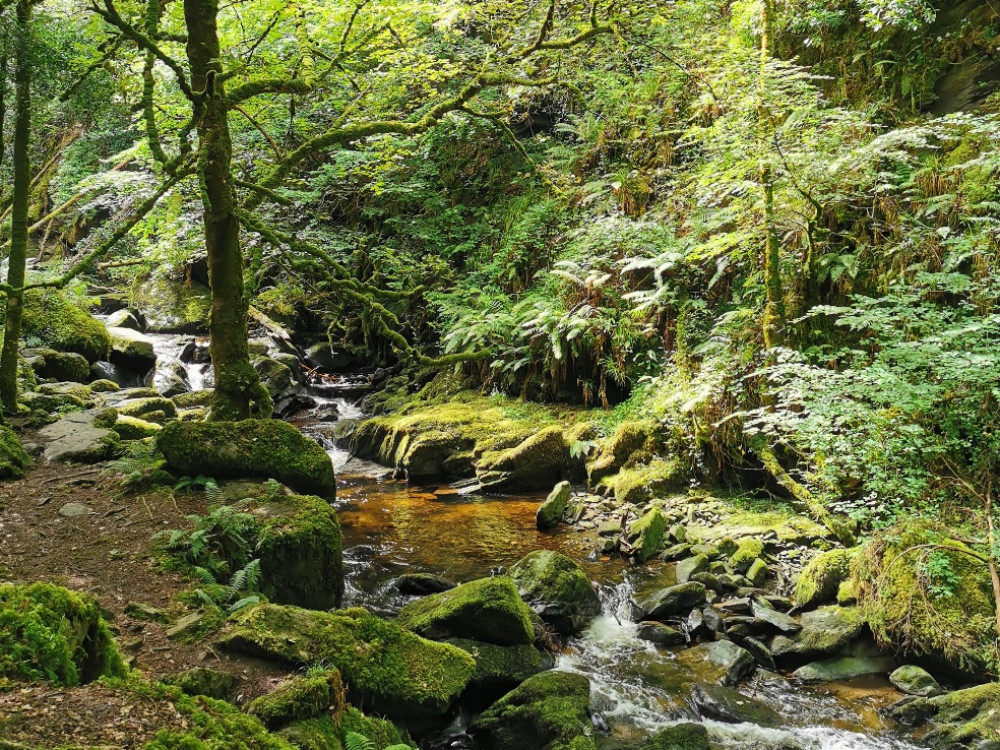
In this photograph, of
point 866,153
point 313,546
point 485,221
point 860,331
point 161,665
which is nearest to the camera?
point 161,665

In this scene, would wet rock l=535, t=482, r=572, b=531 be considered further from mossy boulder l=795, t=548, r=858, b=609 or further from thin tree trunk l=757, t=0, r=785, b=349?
thin tree trunk l=757, t=0, r=785, b=349

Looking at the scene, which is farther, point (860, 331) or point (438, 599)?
point (860, 331)

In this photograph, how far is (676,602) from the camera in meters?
6.73

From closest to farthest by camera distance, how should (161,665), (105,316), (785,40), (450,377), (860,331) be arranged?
1. (161,665)
2. (860,331)
3. (785,40)
4. (450,377)
5. (105,316)

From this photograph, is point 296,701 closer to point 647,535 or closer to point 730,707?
point 730,707

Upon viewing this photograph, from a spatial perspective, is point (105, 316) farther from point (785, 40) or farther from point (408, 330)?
point (785, 40)

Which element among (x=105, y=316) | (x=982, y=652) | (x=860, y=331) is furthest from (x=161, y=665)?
(x=105, y=316)

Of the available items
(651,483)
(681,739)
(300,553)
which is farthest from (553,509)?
(681,739)

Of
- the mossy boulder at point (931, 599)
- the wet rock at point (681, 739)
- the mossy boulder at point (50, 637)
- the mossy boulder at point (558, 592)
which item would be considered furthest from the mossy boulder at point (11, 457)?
the mossy boulder at point (931, 599)

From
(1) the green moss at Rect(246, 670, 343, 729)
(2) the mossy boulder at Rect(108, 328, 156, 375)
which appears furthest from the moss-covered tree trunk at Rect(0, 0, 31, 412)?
→ (2) the mossy boulder at Rect(108, 328, 156, 375)

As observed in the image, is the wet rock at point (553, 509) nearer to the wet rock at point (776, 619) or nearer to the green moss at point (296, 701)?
the wet rock at point (776, 619)

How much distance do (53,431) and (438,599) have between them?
5.98 m

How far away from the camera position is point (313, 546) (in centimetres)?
587

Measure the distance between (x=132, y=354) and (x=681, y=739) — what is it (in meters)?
15.2
